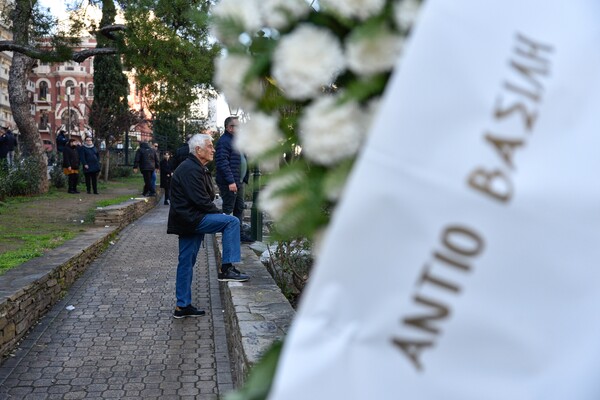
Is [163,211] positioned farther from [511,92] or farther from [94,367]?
[511,92]

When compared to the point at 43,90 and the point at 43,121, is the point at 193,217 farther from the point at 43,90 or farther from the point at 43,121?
the point at 43,90

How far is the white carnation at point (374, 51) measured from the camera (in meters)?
1.41

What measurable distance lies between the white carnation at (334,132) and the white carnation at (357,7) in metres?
0.18

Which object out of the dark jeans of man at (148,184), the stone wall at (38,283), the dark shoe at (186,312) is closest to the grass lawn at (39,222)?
the stone wall at (38,283)

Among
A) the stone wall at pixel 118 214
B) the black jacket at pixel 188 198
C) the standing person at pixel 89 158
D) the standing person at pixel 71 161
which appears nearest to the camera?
the black jacket at pixel 188 198

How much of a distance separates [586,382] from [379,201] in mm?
543

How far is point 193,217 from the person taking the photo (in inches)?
271

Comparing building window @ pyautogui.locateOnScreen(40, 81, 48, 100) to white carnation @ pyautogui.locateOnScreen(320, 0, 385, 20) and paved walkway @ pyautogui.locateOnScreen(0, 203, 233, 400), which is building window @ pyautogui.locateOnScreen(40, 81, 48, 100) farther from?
white carnation @ pyautogui.locateOnScreen(320, 0, 385, 20)

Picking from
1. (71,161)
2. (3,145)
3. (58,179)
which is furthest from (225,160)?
(3,145)

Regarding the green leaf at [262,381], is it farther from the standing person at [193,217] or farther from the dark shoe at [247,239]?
the dark shoe at [247,239]

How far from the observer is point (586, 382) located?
136 centimetres

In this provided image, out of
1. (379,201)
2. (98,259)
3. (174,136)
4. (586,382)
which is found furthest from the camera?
(174,136)

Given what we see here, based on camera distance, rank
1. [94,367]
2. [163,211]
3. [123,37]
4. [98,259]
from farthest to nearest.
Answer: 1. [163,211]
2. [123,37]
3. [98,259]
4. [94,367]

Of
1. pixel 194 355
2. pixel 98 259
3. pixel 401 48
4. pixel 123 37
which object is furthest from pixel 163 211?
pixel 401 48
